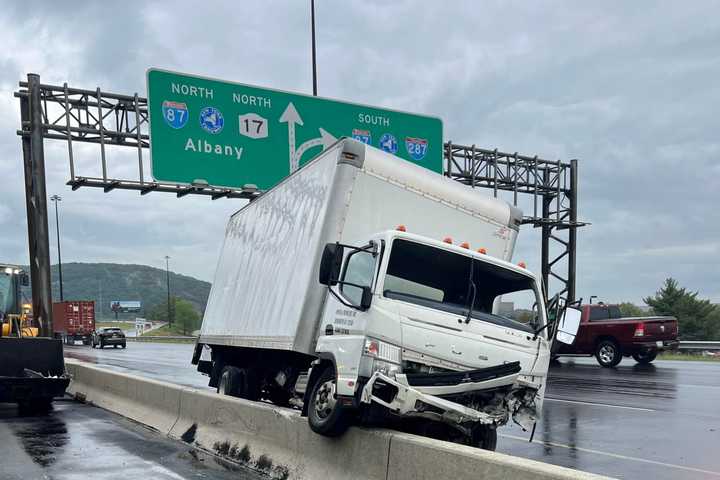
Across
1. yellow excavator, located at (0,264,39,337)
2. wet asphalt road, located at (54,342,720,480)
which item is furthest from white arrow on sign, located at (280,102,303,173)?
→ wet asphalt road, located at (54,342,720,480)

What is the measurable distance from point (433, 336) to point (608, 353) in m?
18.6

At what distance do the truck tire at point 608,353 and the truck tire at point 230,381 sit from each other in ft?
48.3

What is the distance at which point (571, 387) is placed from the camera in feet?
55.0

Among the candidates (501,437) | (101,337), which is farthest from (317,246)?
(101,337)

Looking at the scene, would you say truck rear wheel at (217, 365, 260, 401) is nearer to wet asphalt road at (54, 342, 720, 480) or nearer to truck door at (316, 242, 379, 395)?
wet asphalt road at (54, 342, 720, 480)

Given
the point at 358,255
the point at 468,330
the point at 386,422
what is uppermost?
the point at 358,255

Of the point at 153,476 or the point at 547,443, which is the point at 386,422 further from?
the point at 547,443

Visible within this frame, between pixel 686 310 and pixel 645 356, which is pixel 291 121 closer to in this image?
pixel 645 356

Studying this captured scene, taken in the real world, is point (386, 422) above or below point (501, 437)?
above

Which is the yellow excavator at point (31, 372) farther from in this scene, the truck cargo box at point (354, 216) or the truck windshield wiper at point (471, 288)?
the truck windshield wiper at point (471, 288)

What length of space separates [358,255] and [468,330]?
146cm

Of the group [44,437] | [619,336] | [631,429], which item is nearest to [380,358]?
[631,429]

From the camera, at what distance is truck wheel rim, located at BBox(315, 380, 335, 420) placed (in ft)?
22.2

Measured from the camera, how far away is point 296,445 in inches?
286
